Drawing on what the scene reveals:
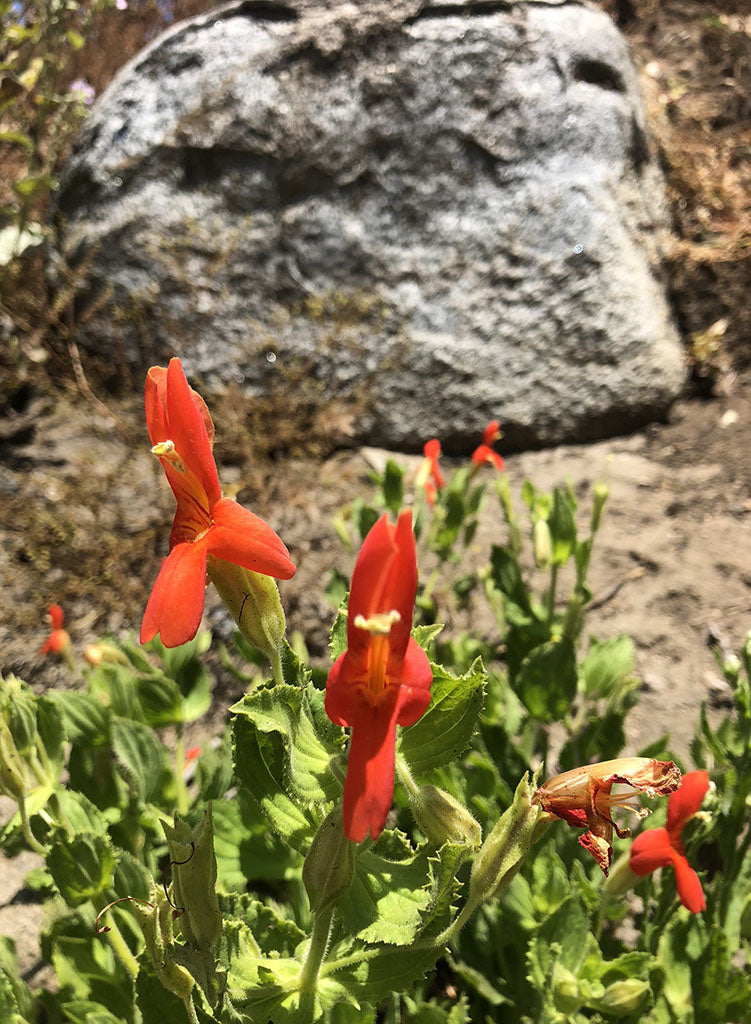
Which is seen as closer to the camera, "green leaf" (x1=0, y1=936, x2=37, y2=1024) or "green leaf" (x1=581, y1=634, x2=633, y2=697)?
"green leaf" (x1=0, y1=936, x2=37, y2=1024)

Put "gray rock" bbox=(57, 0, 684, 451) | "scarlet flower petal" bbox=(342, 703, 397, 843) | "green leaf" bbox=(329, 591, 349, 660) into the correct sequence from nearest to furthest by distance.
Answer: "scarlet flower petal" bbox=(342, 703, 397, 843) < "green leaf" bbox=(329, 591, 349, 660) < "gray rock" bbox=(57, 0, 684, 451)

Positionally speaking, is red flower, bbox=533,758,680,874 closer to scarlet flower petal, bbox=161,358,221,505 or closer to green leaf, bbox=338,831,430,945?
green leaf, bbox=338,831,430,945

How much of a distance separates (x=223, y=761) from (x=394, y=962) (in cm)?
78

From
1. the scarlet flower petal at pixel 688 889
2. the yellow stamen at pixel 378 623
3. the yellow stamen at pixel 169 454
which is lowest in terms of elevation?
the scarlet flower petal at pixel 688 889

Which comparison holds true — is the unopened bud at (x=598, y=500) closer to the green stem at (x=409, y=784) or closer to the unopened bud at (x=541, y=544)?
the unopened bud at (x=541, y=544)

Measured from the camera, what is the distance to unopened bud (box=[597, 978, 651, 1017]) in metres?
1.36

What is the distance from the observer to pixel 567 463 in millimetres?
3760

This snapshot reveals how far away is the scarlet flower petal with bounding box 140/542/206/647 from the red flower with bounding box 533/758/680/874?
479 mm

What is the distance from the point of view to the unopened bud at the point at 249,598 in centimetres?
105

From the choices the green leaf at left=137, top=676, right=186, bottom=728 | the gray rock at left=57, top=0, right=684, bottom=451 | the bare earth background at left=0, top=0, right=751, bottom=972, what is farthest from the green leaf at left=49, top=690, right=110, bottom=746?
the gray rock at left=57, top=0, right=684, bottom=451

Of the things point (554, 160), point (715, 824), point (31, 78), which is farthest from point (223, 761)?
point (31, 78)

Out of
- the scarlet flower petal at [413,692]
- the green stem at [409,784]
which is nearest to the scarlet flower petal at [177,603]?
the scarlet flower petal at [413,692]

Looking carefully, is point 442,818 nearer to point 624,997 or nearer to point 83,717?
point 624,997

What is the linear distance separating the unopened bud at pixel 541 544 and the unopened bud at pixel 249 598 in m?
1.29
